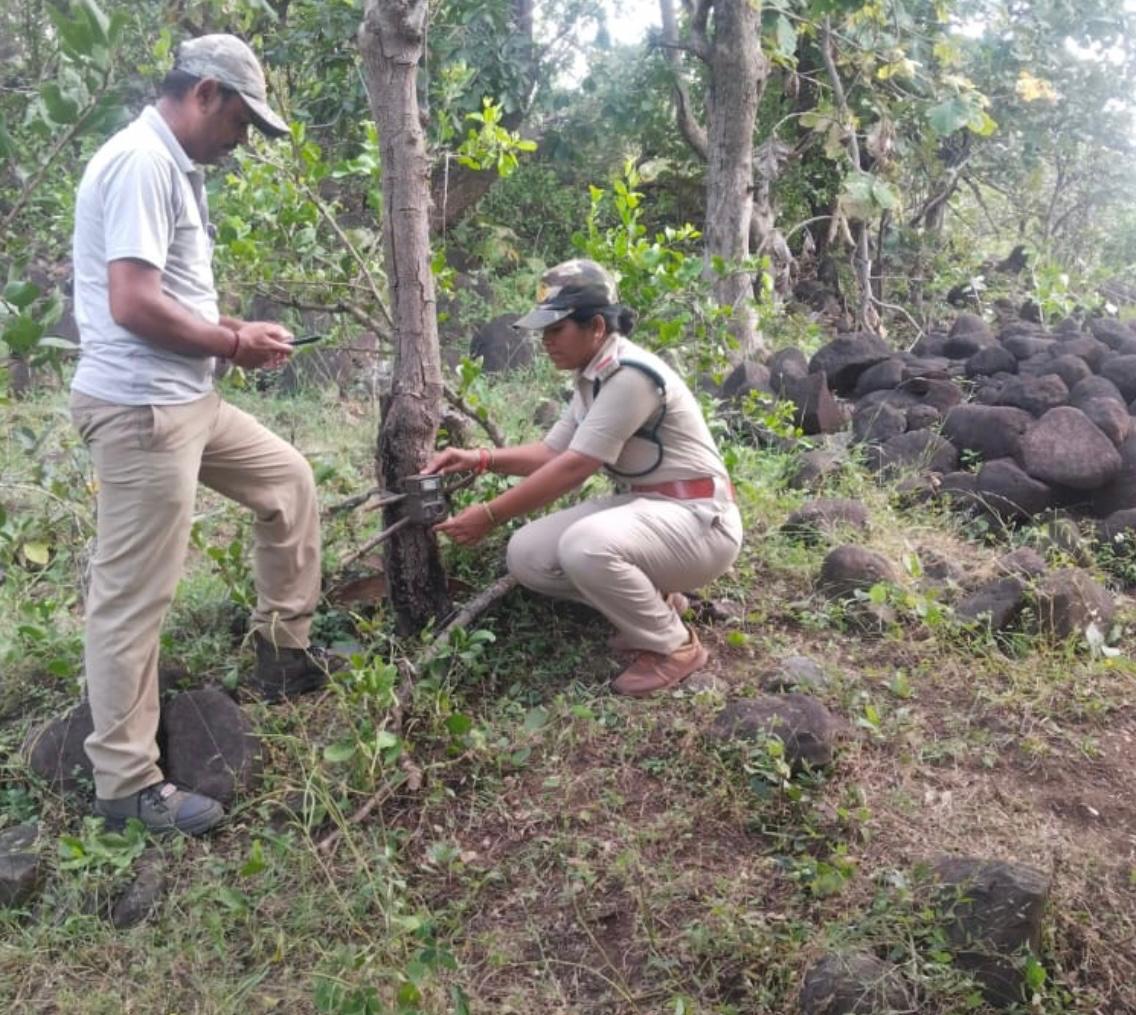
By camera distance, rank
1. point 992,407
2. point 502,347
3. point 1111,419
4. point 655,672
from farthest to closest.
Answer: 1. point 502,347
2. point 992,407
3. point 1111,419
4. point 655,672

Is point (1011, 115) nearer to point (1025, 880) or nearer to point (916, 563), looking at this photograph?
point (916, 563)

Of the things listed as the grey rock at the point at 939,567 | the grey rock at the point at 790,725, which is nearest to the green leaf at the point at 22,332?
the grey rock at the point at 790,725

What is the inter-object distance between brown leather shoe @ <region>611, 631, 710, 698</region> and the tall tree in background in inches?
145

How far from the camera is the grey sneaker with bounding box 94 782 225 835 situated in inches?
114

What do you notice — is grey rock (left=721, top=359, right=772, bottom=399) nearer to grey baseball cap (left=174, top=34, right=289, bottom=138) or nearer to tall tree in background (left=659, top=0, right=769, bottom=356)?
tall tree in background (left=659, top=0, right=769, bottom=356)

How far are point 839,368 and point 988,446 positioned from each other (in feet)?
4.69

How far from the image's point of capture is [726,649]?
12.2 ft

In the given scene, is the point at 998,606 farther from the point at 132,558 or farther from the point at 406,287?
the point at 132,558

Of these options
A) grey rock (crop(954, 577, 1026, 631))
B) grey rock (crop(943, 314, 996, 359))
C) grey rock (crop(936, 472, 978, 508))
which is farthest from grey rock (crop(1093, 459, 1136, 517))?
grey rock (crop(943, 314, 996, 359))

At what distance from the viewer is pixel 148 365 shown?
110 inches

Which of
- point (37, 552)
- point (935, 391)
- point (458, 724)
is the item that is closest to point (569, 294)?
point (458, 724)

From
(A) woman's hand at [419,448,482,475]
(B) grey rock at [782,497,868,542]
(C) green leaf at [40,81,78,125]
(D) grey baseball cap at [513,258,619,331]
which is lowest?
(B) grey rock at [782,497,868,542]

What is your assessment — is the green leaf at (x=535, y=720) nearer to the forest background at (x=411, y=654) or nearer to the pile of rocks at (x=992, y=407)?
the forest background at (x=411, y=654)

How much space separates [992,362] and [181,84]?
4.91 meters
